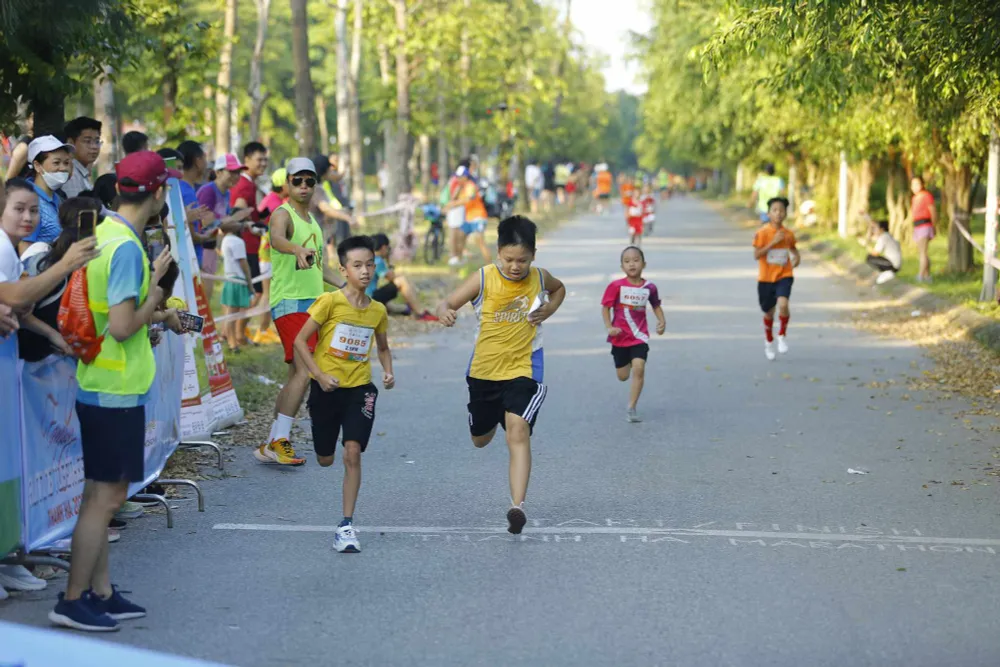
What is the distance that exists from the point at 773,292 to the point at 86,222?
31.2 ft

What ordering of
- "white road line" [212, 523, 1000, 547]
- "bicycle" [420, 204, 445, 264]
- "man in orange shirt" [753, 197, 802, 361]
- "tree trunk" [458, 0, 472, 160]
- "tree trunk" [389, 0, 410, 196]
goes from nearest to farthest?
"white road line" [212, 523, 1000, 547], "man in orange shirt" [753, 197, 802, 361], "bicycle" [420, 204, 445, 264], "tree trunk" [389, 0, 410, 196], "tree trunk" [458, 0, 472, 160]

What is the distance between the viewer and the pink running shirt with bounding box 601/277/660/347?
430 inches

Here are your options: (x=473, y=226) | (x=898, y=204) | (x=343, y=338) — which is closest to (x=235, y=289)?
(x=343, y=338)

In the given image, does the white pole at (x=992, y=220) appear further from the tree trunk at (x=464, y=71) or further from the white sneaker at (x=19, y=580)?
the tree trunk at (x=464, y=71)

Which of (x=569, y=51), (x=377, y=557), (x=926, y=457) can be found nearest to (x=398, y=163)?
(x=926, y=457)

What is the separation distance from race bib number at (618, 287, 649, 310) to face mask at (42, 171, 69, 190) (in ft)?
14.7

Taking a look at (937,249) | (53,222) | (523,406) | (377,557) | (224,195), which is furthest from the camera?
(937,249)

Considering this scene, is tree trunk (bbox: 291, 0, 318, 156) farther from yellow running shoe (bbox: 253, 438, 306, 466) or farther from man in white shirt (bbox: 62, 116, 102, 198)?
yellow running shoe (bbox: 253, 438, 306, 466)

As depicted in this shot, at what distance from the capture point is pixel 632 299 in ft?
35.9

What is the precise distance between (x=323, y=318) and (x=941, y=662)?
3619mm

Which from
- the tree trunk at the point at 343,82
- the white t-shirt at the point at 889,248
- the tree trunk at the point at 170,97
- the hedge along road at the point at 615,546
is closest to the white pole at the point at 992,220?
the white t-shirt at the point at 889,248

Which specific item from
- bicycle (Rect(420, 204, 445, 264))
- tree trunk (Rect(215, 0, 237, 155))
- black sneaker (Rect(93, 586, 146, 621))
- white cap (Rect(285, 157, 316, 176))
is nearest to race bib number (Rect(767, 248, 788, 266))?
white cap (Rect(285, 157, 316, 176))

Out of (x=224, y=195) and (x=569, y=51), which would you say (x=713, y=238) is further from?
(x=224, y=195)

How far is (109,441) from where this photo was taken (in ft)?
18.3
